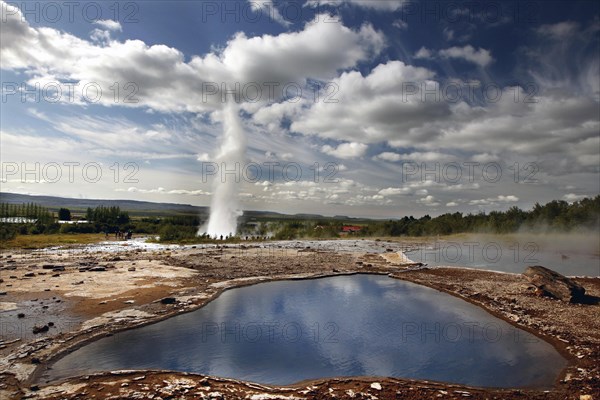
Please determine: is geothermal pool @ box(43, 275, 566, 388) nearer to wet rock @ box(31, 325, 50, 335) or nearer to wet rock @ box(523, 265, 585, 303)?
wet rock @ box(31, 325, 50, 335)

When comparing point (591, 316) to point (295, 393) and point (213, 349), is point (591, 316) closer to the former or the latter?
point (295, 393)

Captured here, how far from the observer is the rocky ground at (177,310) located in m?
9.20

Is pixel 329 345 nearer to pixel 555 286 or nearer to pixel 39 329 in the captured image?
pixel 39 329

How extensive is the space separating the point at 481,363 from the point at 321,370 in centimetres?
544

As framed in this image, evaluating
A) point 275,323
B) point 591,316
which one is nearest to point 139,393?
point 275,323

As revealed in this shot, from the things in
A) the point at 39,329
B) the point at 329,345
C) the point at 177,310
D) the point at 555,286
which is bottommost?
the point at 329,345

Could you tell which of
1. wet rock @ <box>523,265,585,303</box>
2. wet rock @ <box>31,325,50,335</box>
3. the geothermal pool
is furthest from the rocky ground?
the geothermal pool

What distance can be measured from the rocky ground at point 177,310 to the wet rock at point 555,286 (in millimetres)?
580

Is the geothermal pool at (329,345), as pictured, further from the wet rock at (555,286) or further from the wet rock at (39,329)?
the wet rock at (555,286)

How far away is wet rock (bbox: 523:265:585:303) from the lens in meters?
18.7

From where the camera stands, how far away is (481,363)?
11617 millimetres

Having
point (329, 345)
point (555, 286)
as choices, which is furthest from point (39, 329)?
point (555, 286)

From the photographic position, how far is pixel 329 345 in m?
13.0

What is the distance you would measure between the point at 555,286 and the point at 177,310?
67.3ft
